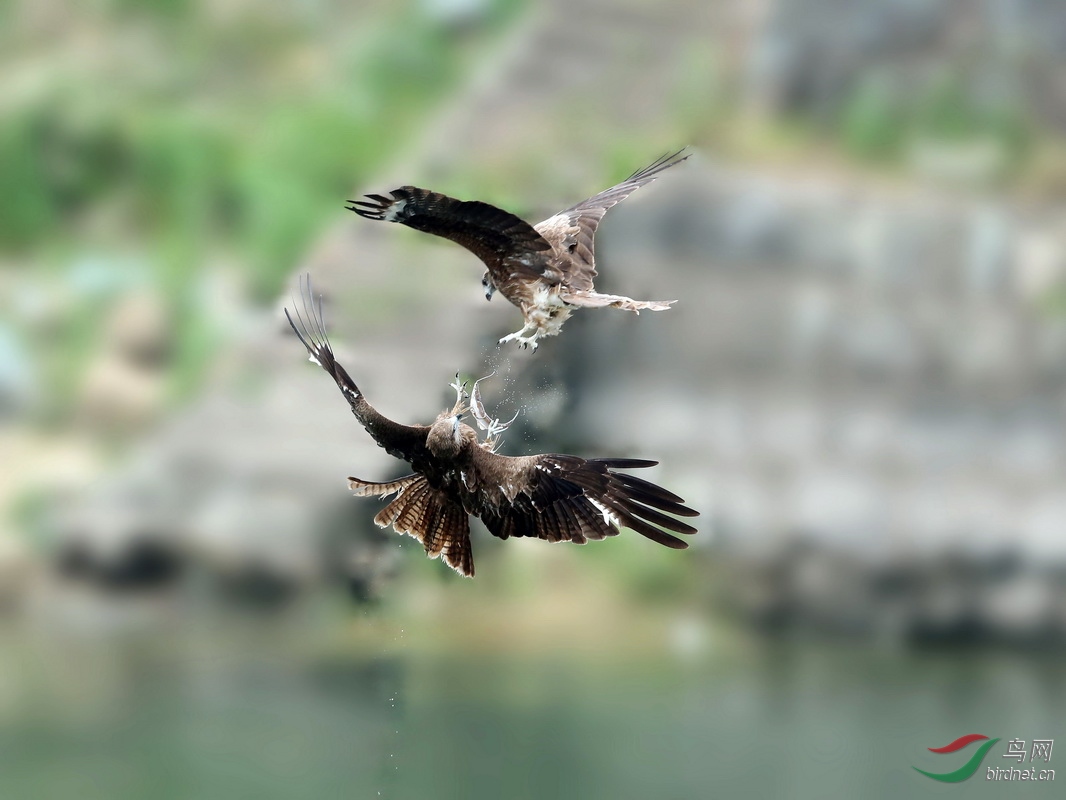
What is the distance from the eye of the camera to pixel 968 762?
3352 mm

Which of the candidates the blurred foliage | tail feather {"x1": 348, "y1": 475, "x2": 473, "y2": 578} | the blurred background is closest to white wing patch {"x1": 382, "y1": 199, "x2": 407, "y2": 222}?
tail feather {"x1": 348, "y1": 475, "x2": 473, "y2": 578}

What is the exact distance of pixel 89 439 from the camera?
3744mm

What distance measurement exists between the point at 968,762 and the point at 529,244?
261 cm

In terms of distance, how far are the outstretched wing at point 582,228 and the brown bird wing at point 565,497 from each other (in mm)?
251

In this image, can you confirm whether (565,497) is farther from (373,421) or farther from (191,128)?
(191,128)

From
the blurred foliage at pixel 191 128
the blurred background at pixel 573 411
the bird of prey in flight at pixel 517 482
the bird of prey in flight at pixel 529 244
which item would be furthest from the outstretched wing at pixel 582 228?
the blurred foliage at pixel 191 128

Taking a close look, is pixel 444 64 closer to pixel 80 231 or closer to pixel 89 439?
pixel 80 231

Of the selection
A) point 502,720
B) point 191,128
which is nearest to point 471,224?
point 502,720

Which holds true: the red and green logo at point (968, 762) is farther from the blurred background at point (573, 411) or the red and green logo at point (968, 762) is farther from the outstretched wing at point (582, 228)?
the outstretched wing at point (582, 228)

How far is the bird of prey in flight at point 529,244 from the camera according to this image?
1205mm

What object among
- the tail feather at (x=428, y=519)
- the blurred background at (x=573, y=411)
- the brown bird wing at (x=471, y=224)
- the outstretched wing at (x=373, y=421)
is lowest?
the tail feather at (x=428, y=519)

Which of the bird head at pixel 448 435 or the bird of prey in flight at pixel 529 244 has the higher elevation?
the bird of prey in flight at pixel 529 244

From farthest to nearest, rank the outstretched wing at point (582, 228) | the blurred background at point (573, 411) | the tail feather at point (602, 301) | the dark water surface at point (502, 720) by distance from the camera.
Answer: the blurred background at point (573, 411), the dark water surface at point (502, 720), the outstretched wing at point (582, 228), the tail feather at point (602, 301)

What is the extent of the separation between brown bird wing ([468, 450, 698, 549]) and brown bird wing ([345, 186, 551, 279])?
0.74 ft
